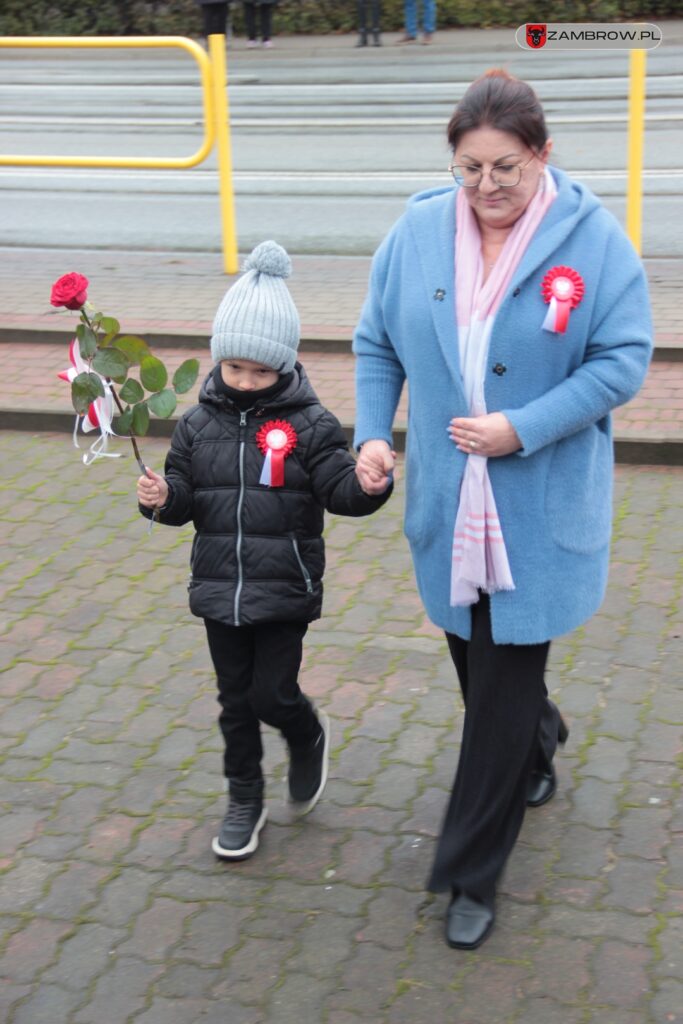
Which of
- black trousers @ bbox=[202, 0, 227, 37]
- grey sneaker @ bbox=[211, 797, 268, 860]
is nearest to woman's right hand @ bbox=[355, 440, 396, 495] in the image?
grey sneaker @ bbox=[211, 797, 268, 860]

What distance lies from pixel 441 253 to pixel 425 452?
1.45ft

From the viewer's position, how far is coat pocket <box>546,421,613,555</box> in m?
3.02

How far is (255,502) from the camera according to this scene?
10.9 ft

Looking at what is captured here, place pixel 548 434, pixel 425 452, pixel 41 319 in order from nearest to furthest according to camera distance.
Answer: pixel 548 434 < pixel 425 452 < pixel 41 319

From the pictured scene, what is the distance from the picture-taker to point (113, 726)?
420 centimetres

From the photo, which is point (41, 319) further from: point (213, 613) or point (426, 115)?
point (426, 115)

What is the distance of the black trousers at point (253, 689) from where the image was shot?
340 centimetres

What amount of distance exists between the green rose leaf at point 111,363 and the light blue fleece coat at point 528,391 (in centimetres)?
57

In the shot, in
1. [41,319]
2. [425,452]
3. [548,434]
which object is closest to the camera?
[548,434]

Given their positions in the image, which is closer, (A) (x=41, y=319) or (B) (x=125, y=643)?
(B) (x=125, y=643)

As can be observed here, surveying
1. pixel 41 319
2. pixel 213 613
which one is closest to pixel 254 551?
pixel 213 613

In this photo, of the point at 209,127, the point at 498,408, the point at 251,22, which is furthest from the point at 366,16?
the point at 498,408

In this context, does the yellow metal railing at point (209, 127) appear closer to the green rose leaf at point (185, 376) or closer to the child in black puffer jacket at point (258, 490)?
the child in black puffer jacket at point (258, 490)

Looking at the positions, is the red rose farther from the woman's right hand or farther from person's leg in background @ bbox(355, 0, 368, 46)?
person's leg in background @ bbox(355, 0, 368, 46)
